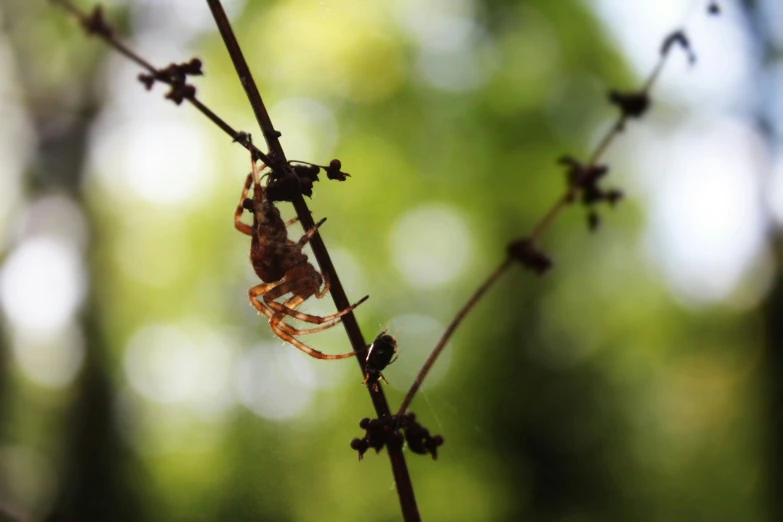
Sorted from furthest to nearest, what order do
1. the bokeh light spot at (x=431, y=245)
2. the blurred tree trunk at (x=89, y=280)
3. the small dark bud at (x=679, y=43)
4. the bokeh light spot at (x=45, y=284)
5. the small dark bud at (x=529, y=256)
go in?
1. the bokeh light spot at (x=431, y=245)
2. the bokeh light spot at (x=45, y=284)
3. the blurred tree trunk at (x=89, y=280)
4. the small dark bud at (x=679, y=43)
5. the small dark bud at (x=529, y=256)

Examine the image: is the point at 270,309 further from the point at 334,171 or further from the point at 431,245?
the point at 431,245

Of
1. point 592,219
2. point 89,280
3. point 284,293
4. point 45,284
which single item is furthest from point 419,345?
point 592,219

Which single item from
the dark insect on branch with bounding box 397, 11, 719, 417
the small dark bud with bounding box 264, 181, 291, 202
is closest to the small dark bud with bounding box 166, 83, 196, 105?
the small dark bud with bounding box 264, 181, 291, 202

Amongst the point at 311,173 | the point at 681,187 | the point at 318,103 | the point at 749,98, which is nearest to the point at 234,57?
the point at 311,173

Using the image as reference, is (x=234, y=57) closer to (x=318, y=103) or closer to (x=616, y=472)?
(x=318, y=103)

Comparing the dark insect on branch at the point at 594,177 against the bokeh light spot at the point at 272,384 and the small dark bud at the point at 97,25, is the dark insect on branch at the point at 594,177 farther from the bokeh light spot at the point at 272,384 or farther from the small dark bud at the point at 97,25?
the bokeh light spot at the point at 272,384

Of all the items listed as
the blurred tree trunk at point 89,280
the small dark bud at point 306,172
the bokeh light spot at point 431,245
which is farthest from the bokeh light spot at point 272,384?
the small dark bud at point 306,172
